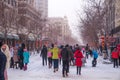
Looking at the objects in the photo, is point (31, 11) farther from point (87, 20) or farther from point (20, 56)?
point (20, 56)

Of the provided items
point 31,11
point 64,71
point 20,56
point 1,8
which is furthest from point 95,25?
point 31,11

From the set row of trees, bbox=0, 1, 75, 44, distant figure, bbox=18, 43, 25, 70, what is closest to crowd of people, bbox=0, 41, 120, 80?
distant figure, bbox=18, 43, 25, 70

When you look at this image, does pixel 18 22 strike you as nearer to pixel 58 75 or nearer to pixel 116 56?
pixel 116 56

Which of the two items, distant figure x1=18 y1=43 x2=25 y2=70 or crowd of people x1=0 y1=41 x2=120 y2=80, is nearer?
crowd of people x1=0 y1=41 x2=120 y2=80

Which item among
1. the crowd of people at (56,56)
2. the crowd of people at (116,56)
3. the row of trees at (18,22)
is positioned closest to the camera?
the crowd of people at (56,56)

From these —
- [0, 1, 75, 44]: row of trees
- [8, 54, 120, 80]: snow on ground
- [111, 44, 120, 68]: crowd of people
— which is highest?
[0, 1, 75, 44]: row of trees

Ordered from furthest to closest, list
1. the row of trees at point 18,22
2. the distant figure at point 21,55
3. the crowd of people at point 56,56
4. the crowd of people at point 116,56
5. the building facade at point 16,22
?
1. the building facade at point 16,22
2. the row of trees at point 18,22
3. the crowd of people at point 116,56
4. the distant figure at point 21,55
5. the crowd of people at point 56,56

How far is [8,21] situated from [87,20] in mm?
16479

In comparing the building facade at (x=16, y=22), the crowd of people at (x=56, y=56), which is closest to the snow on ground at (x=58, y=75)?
the crowd of people at (x=56, y=56)

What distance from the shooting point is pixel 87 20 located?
6025 cm

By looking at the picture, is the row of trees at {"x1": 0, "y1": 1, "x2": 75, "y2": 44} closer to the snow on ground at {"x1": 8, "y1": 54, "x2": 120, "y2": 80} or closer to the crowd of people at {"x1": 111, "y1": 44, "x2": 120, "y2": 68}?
the crowd of people at {"x1": 111, "y1": 44, "x2": 120, "y2": 68}

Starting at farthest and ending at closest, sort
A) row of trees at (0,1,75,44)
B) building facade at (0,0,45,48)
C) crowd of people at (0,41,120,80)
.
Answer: building facade at (0,0,45,48), row of trees at (0,1,75,44), crowd of people at (0,41,120,80)

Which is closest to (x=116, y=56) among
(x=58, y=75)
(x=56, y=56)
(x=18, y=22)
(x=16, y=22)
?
(x=56, y=56)

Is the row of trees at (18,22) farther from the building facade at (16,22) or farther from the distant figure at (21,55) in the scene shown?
the distant figure at (21,55)
